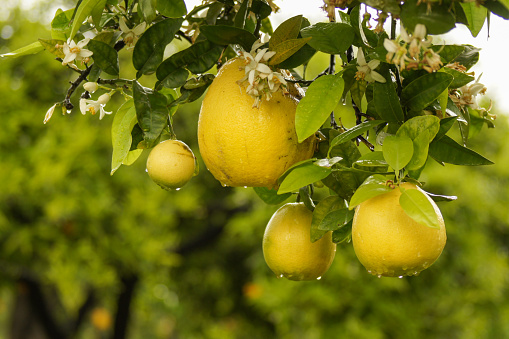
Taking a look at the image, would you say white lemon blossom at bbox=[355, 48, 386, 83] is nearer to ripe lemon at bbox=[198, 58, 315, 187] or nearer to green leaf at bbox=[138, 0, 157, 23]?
ripe lemon at bbox=[198, 58, 315, 187]

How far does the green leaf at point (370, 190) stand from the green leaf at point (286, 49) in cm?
12

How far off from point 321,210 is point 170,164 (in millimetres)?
147

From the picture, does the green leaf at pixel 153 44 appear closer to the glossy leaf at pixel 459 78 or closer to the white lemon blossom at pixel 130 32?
the white lemon blossom at pixel 130 32

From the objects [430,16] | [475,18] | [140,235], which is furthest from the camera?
[140,235]

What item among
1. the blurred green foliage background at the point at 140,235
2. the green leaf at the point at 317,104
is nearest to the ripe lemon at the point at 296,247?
the green leaf at the point at 317,104

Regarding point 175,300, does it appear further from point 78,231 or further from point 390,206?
point 390,206

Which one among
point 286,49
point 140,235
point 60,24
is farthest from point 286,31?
point 140,235

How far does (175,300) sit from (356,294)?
1.62 m

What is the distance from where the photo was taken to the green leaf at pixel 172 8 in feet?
1.50

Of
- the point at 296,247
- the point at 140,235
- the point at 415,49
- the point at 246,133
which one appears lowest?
the point at 140,235

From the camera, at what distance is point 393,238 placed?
0.39 m

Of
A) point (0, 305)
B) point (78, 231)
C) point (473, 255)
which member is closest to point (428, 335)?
point (473, 255)

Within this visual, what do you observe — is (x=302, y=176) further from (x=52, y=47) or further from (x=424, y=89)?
(x=52, y=47)

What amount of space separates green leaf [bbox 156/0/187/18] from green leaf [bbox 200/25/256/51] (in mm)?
54
